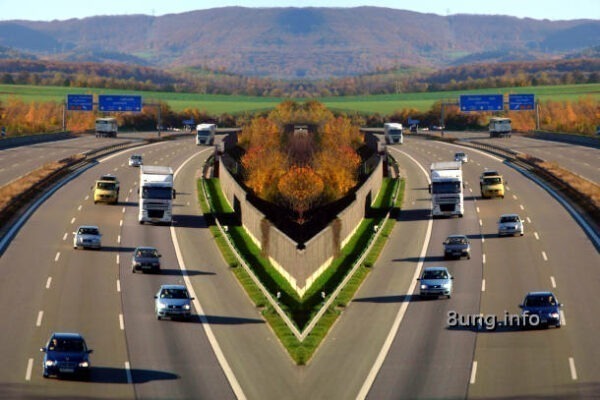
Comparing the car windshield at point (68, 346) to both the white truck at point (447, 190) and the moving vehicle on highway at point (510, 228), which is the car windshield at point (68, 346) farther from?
the white truck at point (447, 190)

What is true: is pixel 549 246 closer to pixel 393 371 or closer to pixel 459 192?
pixel 459 192

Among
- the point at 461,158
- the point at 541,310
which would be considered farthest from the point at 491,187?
the point at 541,310

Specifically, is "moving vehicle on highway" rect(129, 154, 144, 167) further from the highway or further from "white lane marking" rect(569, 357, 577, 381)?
"white lane marking" rect(569, 357, 577, 381)

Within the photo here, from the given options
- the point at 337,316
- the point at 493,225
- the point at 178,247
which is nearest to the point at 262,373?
the point at 337,316

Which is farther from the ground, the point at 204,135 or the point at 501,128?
the point at 501,128

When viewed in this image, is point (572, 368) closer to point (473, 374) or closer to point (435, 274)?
point (473, 374)

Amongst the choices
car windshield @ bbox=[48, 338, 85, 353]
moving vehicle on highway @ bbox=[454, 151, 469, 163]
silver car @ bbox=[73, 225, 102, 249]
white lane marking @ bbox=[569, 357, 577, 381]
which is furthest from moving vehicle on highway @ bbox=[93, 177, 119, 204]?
white lane marking @ bbox=[569, 357, 577, 381]
